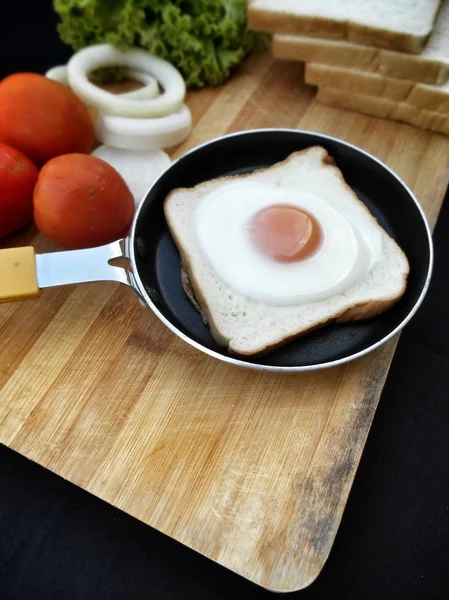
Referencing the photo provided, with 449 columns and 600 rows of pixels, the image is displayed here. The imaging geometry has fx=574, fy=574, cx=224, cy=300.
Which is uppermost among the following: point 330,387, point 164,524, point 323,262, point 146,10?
point 146,10

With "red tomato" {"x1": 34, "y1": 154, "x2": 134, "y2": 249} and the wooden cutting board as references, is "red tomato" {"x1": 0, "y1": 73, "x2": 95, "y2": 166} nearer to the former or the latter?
"red tomato" {"x1": 34, "y1": 154, "x2": 134, "y2": 249}

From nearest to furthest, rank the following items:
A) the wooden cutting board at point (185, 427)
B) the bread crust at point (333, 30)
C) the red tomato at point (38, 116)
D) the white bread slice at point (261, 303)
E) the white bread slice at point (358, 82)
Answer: the wooden cutting board at point (185, 427) < the white bread slice at point (261, 303) < the red tomato at point (38, 116) < the bread crust at point (333, 30) < the white bread slice at point (358, 82)

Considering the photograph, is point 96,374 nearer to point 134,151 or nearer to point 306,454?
point 306,454

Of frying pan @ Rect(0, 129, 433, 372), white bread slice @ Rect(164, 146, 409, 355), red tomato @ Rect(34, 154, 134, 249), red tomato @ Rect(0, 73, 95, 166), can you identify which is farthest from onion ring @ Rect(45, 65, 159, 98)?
white bread slice @ Rect(164, 146, 409, 355)

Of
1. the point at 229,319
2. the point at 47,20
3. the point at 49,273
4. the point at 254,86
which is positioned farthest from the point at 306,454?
the point at 47,20

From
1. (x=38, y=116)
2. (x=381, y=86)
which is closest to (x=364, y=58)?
(x=381, y=86)

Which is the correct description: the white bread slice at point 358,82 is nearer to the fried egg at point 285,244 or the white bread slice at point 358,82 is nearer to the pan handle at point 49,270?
the fried egg at point 285,244

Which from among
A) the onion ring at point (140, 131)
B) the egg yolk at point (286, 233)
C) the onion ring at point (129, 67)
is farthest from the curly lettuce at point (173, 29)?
the egg yolk at point (286, 233)

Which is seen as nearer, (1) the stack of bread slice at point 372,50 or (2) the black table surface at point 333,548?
(2) the black table surface at point 333,548
